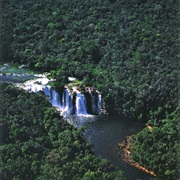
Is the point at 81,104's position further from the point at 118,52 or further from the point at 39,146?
the point at 39,146

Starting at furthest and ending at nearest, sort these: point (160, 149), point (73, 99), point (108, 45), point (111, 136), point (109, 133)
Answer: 1. point (108, 45)
2. point (73, 99)
3. point (109, 133)
4. point (111, 136)
5. point (160, 149)

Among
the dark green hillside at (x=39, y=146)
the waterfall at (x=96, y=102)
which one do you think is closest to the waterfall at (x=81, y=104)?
the waterfall at (x=96, y=102)

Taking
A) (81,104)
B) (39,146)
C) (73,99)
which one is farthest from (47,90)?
(39,146)

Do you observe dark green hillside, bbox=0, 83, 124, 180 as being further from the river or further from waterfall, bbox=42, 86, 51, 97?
waterfall, bbox=42, 86, 51, 97

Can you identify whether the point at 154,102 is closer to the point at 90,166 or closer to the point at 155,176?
the point at 155,176

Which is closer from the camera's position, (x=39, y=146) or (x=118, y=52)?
(x=39, y=146)

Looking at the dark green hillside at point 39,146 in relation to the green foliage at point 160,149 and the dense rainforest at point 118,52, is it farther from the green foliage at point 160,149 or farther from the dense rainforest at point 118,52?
the dense rainforest at point 118,52

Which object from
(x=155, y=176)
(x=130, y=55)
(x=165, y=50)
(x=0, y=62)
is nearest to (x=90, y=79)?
(x=130, y=55)

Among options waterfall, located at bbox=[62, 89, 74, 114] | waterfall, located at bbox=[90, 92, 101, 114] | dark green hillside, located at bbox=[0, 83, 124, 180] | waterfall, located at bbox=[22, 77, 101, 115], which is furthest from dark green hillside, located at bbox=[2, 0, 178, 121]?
dark green hillside, located at bbox=[0, 83, 124, 180]

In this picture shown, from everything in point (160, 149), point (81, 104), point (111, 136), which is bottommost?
point (160, 149)
